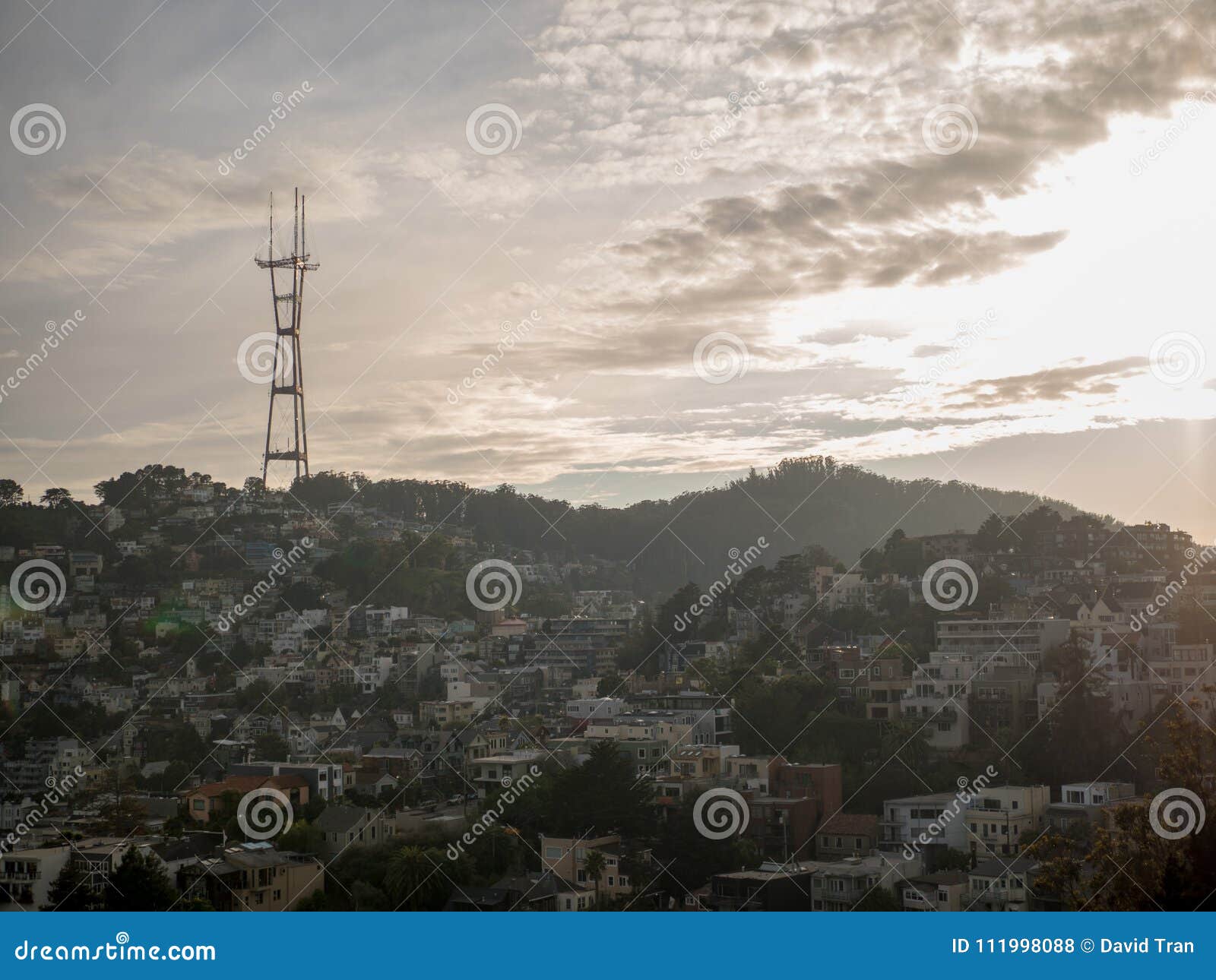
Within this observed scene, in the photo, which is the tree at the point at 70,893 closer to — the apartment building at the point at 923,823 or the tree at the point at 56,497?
the apartment building at the point at 923,823

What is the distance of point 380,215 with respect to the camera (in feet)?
33.9

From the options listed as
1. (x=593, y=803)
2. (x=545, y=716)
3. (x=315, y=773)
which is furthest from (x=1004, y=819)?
(x=315, y=773)

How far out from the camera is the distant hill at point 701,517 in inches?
795

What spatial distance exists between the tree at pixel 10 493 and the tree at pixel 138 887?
846cm

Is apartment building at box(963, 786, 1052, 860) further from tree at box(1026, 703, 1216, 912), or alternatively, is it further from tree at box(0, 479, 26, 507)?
tree at box(0, 479, 26, 507)

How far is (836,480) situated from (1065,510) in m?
3.89

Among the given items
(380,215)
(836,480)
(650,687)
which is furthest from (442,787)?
(836,480)

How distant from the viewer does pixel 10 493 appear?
557 inches

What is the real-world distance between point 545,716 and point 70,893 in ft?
18.9

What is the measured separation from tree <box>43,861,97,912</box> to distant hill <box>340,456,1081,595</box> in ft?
42.5
